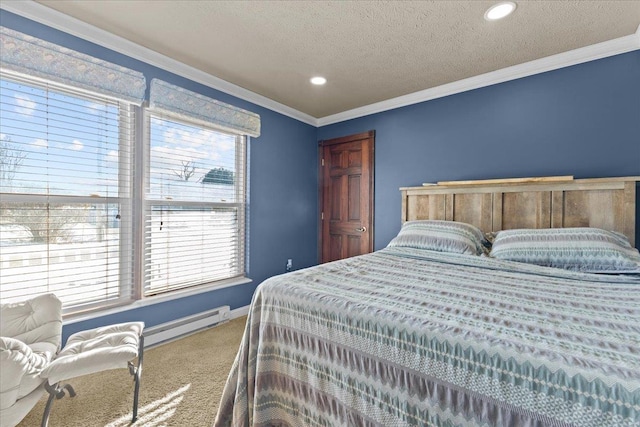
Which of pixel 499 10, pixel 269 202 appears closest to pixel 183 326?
pixel 269 202

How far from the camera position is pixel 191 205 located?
2631 millimetres

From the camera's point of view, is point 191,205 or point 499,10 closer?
point 499,10

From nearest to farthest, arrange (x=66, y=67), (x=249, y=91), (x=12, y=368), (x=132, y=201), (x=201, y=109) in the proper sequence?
(x=12, y=368)
(x=66, y=67)
(x=132, y=201)
(x=201, y=109)
(x=249, y=91)

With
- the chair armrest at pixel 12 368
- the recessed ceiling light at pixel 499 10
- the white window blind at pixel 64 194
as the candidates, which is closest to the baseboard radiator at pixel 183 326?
the white window blind at pixel 64 194

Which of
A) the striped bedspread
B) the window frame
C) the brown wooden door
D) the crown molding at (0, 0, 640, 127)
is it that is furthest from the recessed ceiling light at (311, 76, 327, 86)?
the striped bedspread

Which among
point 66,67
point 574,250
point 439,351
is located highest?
point 66,67

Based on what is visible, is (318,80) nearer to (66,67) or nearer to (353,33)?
(353,33)

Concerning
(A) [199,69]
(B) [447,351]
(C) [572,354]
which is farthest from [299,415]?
(A) [199,69]

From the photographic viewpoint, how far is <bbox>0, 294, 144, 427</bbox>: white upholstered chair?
3.71ft

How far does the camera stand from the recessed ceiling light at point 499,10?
1697 mm

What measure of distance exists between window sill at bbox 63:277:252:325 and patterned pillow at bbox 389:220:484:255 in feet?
5.80

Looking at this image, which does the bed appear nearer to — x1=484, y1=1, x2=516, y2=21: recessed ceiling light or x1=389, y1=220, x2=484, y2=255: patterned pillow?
x1=389, y1=220, x2=484, y2=255: patterned pillow

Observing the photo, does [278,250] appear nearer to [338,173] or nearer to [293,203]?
[293,203]

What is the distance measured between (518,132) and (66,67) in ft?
11.8
